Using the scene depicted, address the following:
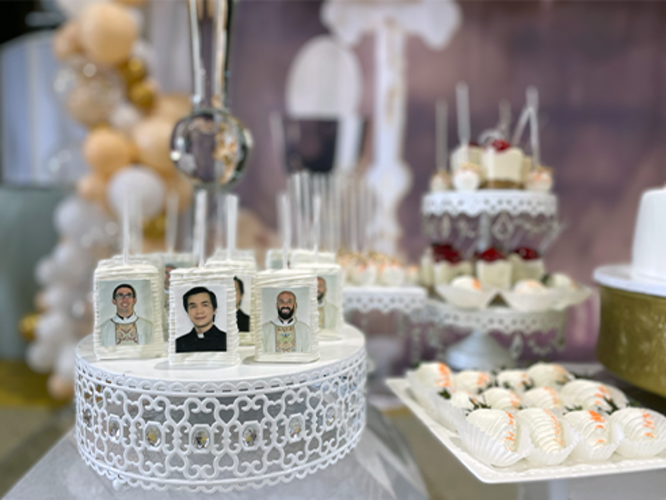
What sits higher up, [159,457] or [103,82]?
[103,82]

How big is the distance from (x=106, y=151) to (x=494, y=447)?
2.15 metres

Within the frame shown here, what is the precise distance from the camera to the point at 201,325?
919 millimetres

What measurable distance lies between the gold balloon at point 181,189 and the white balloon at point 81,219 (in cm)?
36

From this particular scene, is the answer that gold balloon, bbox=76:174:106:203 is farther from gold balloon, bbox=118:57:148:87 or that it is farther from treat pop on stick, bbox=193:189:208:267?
treat pop on stick, bbox=193:189:208:267

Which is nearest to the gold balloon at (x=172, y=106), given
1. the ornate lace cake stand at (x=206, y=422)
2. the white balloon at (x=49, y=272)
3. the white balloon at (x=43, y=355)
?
the white balloon at (x=49, y=272)

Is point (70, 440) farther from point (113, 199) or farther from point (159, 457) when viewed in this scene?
point (113, 199)

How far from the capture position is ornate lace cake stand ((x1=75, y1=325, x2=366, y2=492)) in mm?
862

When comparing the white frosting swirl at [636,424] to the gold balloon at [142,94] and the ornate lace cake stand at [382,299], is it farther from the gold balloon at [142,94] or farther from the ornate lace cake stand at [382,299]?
the gold balloon at [142,94]

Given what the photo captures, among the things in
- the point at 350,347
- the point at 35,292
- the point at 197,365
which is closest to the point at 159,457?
the point at 197,365

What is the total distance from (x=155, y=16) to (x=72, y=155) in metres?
0.96

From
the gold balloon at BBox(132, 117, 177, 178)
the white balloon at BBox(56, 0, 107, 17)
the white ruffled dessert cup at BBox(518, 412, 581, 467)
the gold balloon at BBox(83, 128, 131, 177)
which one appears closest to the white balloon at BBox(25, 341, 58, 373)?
the gold balloon at BBox(83, 128, 131, 177)

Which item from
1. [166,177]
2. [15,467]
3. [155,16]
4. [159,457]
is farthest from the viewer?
[155,16]

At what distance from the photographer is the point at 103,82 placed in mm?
2490

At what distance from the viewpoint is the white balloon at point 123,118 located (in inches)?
103
